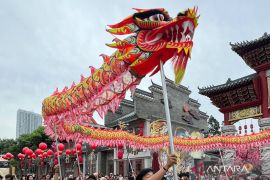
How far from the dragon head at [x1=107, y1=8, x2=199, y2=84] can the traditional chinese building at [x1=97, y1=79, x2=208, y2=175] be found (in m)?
19.7

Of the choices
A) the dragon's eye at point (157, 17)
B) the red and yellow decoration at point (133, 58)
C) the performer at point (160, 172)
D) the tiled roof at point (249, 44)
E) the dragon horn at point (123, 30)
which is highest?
the tiled roof at point (249, 44)

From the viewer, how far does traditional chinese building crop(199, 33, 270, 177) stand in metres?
16.3

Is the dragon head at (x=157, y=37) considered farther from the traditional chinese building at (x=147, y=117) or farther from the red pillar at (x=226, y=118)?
the traditional chinese building at (x=147, y=117)

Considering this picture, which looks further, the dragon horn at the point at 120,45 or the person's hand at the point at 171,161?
the dragon horn at the point at 120,45

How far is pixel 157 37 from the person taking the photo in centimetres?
453

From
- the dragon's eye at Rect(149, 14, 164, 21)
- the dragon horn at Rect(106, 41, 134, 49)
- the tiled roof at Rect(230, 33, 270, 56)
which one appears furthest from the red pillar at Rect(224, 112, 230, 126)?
the dragon's eye at Rect(149, 14, 164, 21)

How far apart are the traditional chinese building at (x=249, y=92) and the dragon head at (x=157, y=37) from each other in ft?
42.0

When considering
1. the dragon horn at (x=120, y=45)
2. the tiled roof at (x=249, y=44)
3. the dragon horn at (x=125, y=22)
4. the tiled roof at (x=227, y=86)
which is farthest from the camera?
the tiled roof at (x=227, y=86)

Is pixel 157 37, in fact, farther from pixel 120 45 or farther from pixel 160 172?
pixel 160 172

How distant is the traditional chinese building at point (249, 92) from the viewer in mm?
16266

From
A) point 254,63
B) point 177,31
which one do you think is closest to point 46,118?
point 177,31

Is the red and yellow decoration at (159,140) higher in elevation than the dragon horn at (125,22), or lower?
lower

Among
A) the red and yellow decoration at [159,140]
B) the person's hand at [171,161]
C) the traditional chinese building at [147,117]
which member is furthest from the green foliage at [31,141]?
the person's hand at [171,161]

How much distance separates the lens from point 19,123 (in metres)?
87.6
